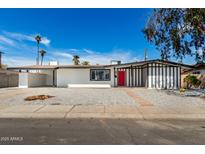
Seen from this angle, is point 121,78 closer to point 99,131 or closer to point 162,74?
point 162,74

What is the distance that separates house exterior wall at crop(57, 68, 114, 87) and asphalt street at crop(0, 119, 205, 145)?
16362 millimetres

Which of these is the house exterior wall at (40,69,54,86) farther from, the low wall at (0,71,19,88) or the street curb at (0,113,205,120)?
the street curb at (0,113,205,120)

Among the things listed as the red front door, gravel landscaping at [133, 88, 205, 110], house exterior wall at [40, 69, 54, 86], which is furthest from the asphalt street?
house exterior wall at [40, 69, 54, 86]

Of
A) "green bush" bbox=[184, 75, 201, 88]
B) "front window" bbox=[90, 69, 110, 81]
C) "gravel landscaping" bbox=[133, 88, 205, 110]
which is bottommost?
"gravel landscaping" bbox=[133, 88, 205, 110]

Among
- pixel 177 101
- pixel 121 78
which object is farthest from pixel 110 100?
pixel 121 78

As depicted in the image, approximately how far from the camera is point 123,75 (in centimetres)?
2547

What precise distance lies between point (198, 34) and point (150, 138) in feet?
36.0

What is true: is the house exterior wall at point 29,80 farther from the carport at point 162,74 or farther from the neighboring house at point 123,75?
the carport at point 162,74

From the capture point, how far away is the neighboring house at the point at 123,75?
22.3m

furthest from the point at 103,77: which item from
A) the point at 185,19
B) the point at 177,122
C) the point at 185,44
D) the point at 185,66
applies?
the point at 177,122

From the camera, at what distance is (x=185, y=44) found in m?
14.8

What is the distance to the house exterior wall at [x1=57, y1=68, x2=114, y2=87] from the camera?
2385 centimetres

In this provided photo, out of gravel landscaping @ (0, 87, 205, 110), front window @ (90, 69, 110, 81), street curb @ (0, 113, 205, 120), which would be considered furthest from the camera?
front window @ (90, 69, 110, 81)
